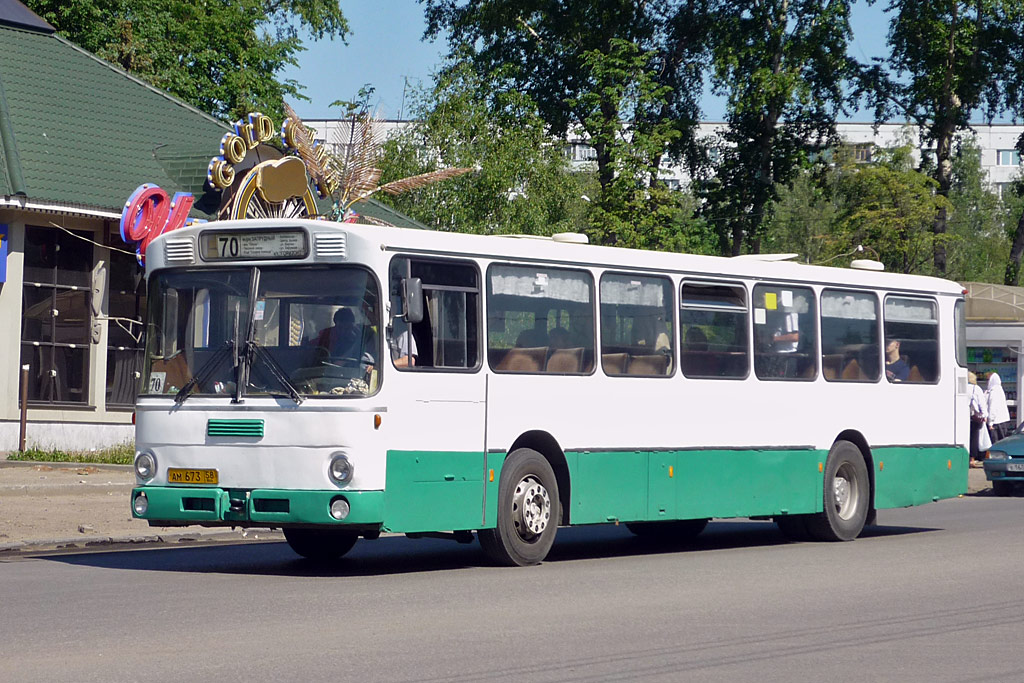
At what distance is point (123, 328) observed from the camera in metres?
28.9

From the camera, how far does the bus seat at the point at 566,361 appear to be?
14.2 metres

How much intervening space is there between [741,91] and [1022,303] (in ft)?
52.6

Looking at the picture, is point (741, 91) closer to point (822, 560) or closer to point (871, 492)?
point (871, 492)

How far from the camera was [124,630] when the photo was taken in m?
9.41

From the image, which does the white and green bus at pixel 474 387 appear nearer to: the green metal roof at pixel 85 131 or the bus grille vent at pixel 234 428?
the bus grille vent at pixel 234 428

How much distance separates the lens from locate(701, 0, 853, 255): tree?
4859 centimetres

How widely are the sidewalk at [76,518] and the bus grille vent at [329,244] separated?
4.76m

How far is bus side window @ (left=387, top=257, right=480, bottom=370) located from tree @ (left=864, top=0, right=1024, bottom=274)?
128ft

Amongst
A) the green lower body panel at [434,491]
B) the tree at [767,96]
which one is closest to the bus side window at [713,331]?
the green lower body panel at [434,491]

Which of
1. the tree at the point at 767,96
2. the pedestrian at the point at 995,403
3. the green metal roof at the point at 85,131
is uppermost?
the tree at the point at 767,96

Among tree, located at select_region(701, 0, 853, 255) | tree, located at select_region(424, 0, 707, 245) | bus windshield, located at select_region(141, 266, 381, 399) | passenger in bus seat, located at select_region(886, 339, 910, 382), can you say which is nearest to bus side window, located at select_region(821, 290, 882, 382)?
passenger in bus seat, located at select_region(886, 339, 910, 382)

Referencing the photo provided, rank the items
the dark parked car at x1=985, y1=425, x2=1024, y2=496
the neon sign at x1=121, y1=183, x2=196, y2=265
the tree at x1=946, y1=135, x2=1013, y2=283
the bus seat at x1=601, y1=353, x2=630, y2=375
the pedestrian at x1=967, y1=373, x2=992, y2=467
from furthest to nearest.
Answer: the tree at x1=946, y1=135, x2=1013, y2=283, the pedestrian at x1=967, y1=373, x2=992, y2=467, the neon sign at x1=121, y1=183, x2=196, y2=265, the dark parked car at x1=985, y1=425, x2=1024, y2=496, the bus seat at x1=601, y1=353, x2=630, y2=375

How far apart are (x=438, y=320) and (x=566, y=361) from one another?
5.40ft

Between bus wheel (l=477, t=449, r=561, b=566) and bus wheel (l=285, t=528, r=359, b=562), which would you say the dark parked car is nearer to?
bus wheel (l=477, t=449, r=561, b=566)
